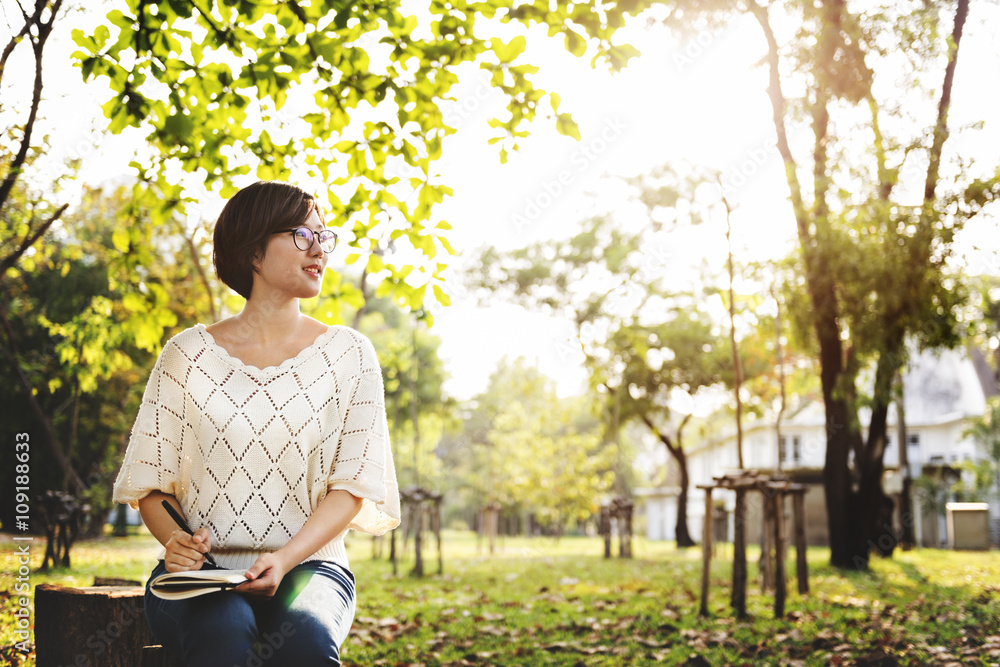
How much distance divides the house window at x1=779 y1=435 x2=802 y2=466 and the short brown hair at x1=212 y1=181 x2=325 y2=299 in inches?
1371

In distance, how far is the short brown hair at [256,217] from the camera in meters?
2.51

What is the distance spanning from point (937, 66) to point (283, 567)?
12342 millimetres

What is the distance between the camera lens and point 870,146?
37.7 ft

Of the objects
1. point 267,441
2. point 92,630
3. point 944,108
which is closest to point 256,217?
point 267,441

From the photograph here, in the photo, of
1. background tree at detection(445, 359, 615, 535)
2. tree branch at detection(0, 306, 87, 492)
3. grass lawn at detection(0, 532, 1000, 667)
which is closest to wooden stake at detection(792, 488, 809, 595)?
grass lawn at detection(0, 532, 1000, 667)

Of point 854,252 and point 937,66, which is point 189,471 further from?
point 937,66

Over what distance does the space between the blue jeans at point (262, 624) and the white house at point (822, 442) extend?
2373 centimetres

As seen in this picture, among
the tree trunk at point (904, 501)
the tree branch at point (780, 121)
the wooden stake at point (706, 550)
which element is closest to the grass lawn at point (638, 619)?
the wooden stake at point (706, 550)

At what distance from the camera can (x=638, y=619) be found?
7418 mm

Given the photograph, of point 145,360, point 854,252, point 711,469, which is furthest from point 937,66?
point 711,469

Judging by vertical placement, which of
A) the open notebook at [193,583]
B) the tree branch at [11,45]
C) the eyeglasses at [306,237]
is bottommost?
the open notebook at [193,583]

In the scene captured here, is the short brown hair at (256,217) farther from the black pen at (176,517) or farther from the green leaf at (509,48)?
the green leaf at (509,48)

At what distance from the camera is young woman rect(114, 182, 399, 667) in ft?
7.35

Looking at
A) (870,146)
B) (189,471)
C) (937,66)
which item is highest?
(937,66)
